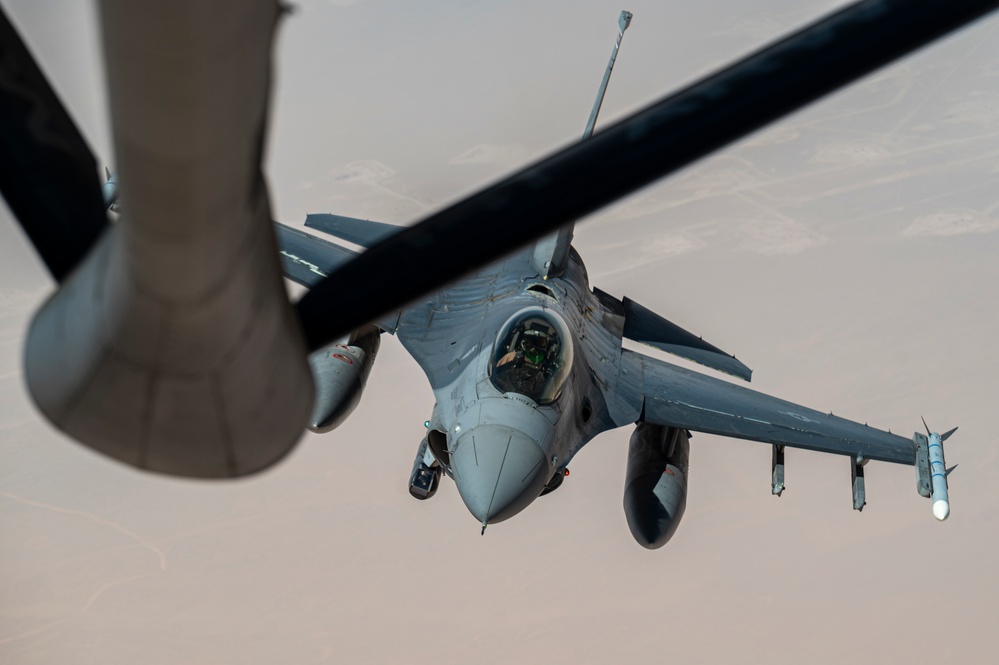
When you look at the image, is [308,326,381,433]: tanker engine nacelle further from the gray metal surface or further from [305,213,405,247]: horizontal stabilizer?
the gray metal surface

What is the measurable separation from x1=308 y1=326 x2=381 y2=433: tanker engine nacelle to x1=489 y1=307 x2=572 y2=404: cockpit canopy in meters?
4.30

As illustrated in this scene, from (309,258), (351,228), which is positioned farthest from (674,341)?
(309,258)

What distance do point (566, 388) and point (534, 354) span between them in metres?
0.93

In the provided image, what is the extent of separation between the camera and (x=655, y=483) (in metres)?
17.9

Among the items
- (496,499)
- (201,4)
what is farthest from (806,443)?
(201,4)

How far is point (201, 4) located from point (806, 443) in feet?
56.7

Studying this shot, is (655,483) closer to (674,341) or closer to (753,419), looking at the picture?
(753,419)

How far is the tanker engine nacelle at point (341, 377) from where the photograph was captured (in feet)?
59.9

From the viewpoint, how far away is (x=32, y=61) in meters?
3.58

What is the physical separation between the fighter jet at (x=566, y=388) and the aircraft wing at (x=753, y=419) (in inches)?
1.1

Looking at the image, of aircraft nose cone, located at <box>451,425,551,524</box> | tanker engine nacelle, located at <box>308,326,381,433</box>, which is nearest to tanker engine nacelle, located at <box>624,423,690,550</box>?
aircraft nose cone, located at <box>451,425,551,524</box>

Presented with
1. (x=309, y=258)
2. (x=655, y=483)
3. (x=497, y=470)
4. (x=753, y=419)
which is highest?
(x=309, y=258)

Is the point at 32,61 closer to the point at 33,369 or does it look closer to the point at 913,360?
the point at 33,369

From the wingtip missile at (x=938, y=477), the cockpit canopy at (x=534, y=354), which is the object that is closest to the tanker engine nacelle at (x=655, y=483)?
the cockpit canopy at (x=534, y=354)
